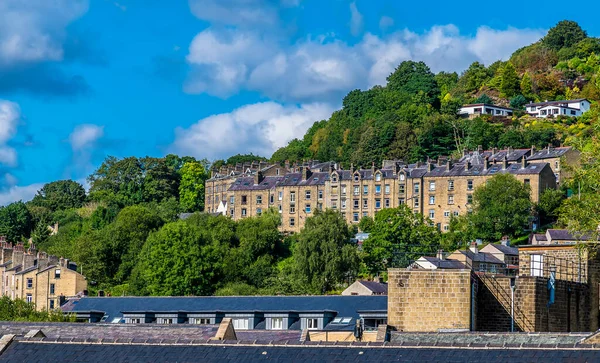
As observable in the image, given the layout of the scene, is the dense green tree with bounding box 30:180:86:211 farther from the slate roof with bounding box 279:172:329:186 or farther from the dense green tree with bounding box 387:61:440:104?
the dense green tree with bounding box 387:61:440:104

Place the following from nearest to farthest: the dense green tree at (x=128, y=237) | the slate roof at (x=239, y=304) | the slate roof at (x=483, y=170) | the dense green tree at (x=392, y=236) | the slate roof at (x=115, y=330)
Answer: the slate roof at (x=115, y=330) → the slate roof at (x=239, y=304) → the dense green tree at (x=392, y=236) → the dense green tree at (x=128, y=237) → the slate roof at (x=483, y=170)

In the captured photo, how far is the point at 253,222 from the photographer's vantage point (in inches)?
4641

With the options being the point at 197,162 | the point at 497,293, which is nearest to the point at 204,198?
the point at 197,162

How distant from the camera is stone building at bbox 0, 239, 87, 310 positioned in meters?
95.6

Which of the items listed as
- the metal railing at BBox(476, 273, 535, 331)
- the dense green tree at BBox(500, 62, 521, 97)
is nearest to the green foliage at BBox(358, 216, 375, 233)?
the dense green tree at BBox(500, 62, 521, 97)

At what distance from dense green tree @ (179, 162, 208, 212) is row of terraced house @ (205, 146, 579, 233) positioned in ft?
26.7

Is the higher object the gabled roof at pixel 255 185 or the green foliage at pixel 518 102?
the green foliage at pixel 518 102

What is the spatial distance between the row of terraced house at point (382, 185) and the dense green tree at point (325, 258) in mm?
17135

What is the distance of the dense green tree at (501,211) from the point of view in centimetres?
10688

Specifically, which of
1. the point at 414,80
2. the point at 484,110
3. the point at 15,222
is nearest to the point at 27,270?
the point at 15,222

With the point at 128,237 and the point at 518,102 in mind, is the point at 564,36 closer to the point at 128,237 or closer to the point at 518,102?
the point at 518,102

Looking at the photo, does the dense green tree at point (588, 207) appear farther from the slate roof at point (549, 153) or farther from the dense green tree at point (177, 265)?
the slate roof at point (549, 153)

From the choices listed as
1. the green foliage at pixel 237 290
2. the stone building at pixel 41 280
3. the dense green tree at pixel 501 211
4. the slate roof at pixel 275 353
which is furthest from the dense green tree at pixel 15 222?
the slate roof at pixel 275 353

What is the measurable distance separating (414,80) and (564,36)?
93.3 feet
